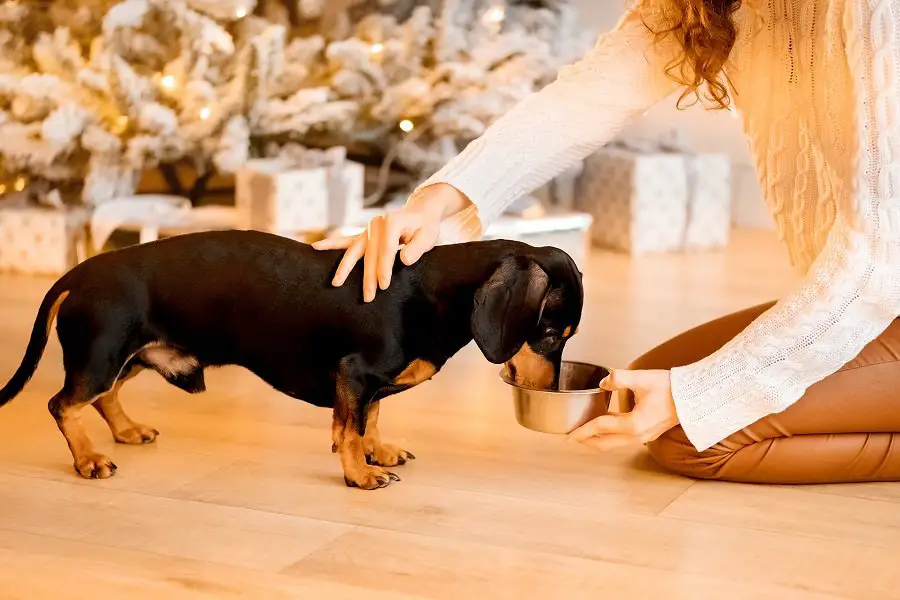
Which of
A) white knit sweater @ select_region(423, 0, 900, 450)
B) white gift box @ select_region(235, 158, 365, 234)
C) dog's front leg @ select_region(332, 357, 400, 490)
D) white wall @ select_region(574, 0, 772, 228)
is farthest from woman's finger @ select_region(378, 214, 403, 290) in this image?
white wall @ select_region(574, 0, 772, 228)

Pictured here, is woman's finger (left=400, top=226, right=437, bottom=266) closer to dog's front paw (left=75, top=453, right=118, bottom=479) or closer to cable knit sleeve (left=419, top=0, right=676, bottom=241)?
cable knit sleeve (left=419, top=0, right=676, bottom=241)

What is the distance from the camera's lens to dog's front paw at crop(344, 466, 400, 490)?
1.73m

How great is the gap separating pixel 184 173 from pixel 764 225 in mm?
2241

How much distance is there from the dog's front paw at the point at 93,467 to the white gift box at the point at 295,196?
1679 mm

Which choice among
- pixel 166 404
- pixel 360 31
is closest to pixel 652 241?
pixel 360 31

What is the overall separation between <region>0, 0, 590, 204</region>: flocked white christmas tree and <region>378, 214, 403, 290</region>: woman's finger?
177cm

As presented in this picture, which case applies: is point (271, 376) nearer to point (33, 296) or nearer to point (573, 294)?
point (573, 294)

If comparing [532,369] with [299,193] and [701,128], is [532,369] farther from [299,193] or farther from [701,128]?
[701,128]

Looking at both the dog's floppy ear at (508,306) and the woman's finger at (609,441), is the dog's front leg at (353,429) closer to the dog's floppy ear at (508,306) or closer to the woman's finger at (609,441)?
the dog's floppy ear at (508,306)

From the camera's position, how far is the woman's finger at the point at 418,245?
1685mm

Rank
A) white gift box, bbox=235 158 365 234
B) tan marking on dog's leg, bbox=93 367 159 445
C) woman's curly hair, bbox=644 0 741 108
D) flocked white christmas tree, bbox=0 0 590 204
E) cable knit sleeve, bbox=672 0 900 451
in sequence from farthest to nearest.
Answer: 1. white gift box, bbox=235 158 365 234
2. flocked white christmas tree, bbox=0 0 590 204
3. tan marking on dog's leg, bbox=93 367 159 445
4. woman's curly hair, bbox=644 0 741 108
5. cable knit sleeve, bbox=672 0 900 451

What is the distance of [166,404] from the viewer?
2.21m

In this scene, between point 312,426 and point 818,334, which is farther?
point 312,426

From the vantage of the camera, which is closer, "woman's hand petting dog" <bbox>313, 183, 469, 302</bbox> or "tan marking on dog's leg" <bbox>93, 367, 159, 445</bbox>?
"woman's hand petting dog" <bbox>313, 183, 469, 302</bbox>
